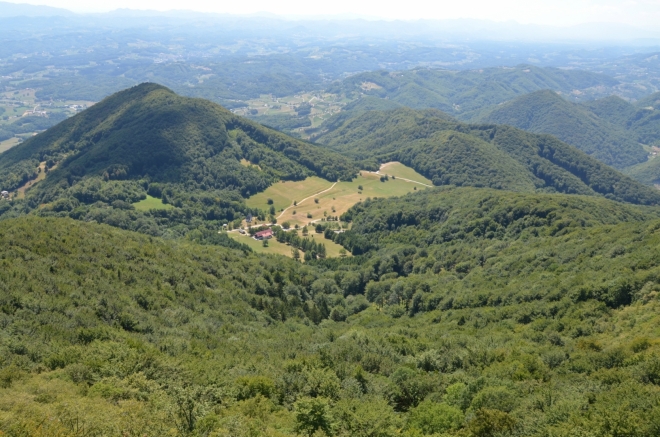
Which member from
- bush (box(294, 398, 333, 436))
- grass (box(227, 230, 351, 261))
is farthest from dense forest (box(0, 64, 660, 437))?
grass (box(227, 230, 351, 261))

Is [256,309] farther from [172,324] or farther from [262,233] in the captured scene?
[262,233]

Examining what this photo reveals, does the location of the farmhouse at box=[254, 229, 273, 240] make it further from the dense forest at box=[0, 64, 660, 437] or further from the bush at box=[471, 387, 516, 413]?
the bush at box=[471, 387, 516, 413]

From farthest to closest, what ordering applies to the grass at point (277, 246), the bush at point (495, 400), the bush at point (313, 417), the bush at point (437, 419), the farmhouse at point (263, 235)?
1. the farmhouse at point (263, 235)
2. the grass at point (277, 246)
3. the bush at point (495, 400)
4. the bush at point (437, 419)
5. the bush at point (313, 417)

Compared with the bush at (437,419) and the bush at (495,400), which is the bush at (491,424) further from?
the bush at (495,400)

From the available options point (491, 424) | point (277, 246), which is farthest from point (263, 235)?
point (491, 424)


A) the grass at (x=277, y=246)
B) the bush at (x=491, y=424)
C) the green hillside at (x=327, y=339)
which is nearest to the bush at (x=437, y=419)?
the green hillside at (x=327, y=339)

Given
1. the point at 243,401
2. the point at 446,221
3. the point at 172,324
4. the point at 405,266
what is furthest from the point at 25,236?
the point at 446,221

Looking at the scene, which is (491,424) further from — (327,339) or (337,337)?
(327,339)
